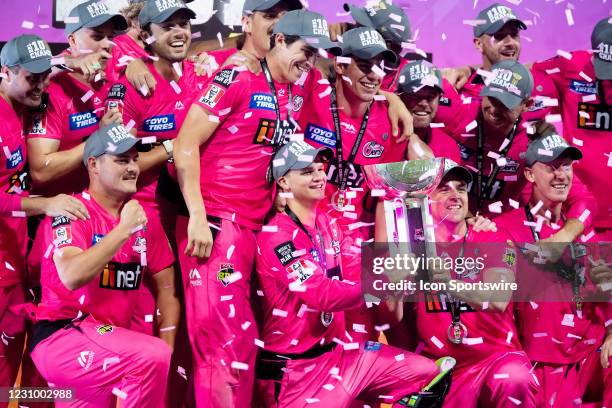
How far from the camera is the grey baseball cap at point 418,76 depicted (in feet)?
16.8

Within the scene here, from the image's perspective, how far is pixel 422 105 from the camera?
5.21 meters

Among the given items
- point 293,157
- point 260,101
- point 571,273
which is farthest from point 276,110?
point 571,273

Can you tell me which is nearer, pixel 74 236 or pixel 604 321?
pixel 74 236

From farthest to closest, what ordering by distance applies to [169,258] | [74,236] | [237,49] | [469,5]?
[469,5], [237,49], [169,258], [74,236]

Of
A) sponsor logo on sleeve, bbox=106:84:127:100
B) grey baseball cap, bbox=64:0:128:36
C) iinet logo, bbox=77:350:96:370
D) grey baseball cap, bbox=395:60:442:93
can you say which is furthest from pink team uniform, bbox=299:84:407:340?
iinet logo, bbox=77:350:96:370

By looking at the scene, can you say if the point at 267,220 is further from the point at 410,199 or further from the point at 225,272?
the point at 410,199

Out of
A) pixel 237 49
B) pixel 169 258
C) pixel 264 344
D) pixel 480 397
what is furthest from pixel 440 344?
pixel 237 49

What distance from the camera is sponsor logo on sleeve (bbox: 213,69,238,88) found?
476cm

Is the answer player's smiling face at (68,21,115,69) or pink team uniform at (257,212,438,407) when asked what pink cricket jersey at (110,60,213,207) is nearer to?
player's smiling face at (68,21,115,69)

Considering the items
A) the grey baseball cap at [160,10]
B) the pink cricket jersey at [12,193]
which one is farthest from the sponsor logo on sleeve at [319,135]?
the pink cricket jersey at [12,193]

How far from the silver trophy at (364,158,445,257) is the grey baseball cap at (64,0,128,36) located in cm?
131

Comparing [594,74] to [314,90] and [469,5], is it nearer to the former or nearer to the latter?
[469,5]

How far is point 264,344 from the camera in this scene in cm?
481

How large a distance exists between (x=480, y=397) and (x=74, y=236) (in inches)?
77.0
